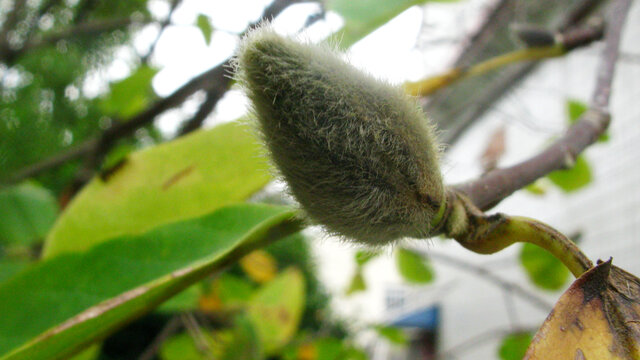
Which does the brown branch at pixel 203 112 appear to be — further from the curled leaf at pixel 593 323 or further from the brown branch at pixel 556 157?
the curled leaf at pixel 593 323

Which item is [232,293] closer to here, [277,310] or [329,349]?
[277,310]

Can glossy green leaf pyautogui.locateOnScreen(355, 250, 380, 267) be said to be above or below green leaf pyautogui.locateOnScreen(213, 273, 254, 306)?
below

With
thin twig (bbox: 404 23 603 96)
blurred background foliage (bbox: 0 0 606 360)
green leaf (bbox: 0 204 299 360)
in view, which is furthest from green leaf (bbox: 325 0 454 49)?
green leaf (bbox: 0 204 299 360)

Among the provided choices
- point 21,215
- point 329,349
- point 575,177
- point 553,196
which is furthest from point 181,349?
point 553,196

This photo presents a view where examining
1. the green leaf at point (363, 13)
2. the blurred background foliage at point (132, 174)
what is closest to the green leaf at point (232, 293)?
the blurred background foliage at point (132, 174)

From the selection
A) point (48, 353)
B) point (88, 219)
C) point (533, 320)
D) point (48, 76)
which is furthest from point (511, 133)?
point (48, 353)

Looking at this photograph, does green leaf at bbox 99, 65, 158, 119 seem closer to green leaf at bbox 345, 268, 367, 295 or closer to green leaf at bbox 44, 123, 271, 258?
green leaf at bbox 44, 123, 271, 258
